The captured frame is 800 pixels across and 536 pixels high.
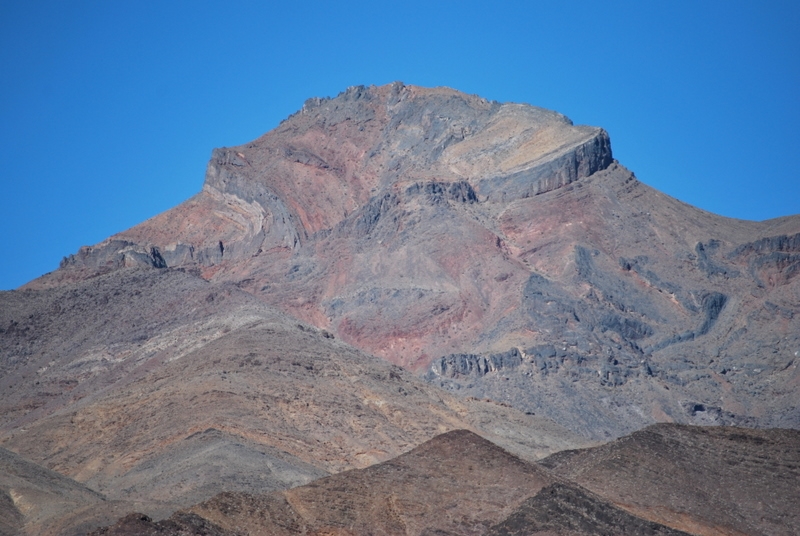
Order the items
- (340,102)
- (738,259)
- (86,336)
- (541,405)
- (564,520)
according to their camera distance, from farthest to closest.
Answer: (340,102)
(738,259)
(86,336)
(541,405)
(564,520)

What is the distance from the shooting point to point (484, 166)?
155 meters

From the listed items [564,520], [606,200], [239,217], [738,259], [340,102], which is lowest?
[564,520]

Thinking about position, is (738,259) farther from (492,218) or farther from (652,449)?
(652,449)

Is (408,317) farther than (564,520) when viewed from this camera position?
Yes

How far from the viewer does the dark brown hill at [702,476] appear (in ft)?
222

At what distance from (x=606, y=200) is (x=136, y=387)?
57.2 metres

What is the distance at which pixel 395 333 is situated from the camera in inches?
5246

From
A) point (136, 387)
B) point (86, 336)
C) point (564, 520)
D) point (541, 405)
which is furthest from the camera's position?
point (86, 336)

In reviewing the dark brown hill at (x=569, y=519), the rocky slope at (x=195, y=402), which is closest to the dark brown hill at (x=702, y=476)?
the dark brown hill at (x=569, y=519)

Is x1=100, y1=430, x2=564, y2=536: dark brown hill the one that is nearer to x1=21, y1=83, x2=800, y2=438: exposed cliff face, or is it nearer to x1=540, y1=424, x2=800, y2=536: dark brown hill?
x1=540, y1=424, x2=800, y2=536: dark brown hill

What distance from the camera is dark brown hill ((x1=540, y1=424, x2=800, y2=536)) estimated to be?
67750 mm

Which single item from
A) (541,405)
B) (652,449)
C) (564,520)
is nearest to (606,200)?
(541,405)

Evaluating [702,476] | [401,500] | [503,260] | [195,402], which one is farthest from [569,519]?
[503,260]

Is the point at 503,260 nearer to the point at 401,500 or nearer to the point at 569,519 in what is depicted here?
the point at 401,500
